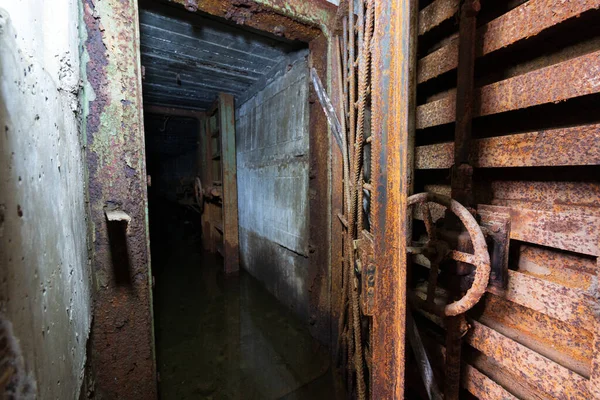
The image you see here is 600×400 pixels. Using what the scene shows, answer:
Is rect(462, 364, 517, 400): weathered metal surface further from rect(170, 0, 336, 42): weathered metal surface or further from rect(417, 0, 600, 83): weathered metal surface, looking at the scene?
rect(170, 0, 336, 42): weathered metal surface

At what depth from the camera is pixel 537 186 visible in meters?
1.37

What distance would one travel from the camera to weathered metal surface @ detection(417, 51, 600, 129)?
105cm

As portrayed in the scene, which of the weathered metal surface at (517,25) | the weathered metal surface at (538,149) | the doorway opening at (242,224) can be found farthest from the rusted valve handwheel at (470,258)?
the doorway opening at (242,224)

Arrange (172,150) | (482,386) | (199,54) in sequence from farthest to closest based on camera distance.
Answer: (172,150), (199,54), (482,386)

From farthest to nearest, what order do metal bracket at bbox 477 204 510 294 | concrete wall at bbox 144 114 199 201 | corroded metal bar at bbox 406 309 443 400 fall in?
concrete wall at bbox 144 114 199 201 < corroded metal bar at bbox 406 309 443 400 < metal bracket at bbox 477 204 510 294

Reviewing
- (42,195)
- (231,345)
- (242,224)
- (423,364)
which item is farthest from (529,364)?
(242,224)

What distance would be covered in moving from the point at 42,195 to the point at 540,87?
2.04 m

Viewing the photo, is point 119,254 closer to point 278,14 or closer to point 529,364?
point 278,14

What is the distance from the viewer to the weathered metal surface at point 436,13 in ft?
5.35

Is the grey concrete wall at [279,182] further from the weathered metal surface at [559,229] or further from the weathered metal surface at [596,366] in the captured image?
the weathered metal surface at [596,366]

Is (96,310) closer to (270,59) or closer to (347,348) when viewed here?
(347,348)

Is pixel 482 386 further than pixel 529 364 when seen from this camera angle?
Yes

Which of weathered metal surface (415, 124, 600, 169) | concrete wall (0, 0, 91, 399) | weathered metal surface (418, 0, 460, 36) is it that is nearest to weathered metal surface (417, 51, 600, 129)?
weathered metal surface (415, 124, 600, 169)

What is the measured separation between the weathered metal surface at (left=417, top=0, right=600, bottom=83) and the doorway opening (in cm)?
128
